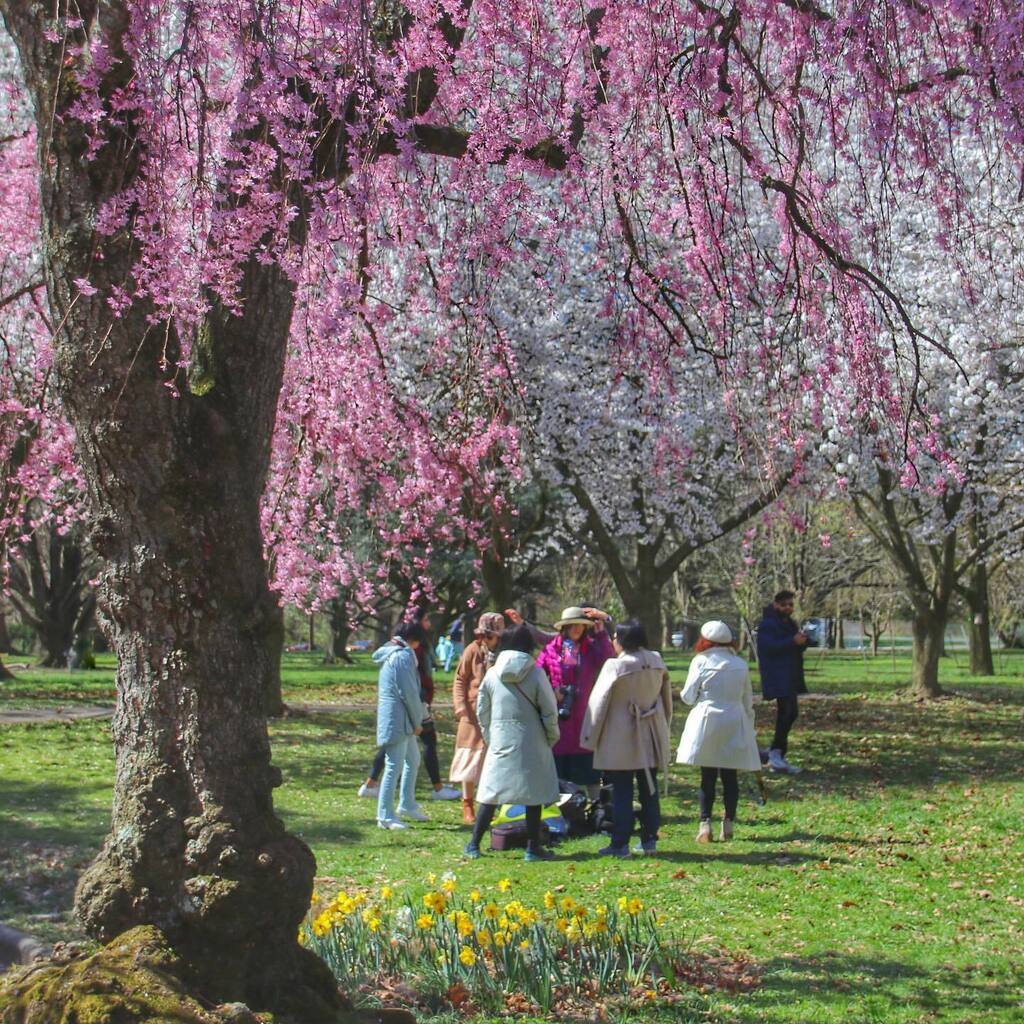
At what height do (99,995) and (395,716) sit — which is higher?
(395,716)

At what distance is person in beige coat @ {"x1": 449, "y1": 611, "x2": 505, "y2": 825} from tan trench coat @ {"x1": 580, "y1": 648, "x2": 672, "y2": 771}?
134 centimetres

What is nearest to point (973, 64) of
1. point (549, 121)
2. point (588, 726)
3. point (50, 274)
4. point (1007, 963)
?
point (549, 121)

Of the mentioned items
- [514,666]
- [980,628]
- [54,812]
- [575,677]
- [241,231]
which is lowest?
[54,812]

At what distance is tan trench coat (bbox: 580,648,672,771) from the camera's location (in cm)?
923

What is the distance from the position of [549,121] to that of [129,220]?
1720 mm

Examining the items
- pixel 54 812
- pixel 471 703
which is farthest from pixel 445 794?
pixel 54 812

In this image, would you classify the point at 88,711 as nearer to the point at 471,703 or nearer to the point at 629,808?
the point at 471,703

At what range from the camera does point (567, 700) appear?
1073 cm

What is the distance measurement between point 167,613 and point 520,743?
442 centimetres

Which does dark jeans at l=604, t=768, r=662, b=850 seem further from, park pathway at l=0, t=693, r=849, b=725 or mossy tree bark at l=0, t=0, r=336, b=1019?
park pathway at l=0, t=693, r=849, b=725

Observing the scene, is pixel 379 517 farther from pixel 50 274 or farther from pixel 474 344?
pixel 50 274

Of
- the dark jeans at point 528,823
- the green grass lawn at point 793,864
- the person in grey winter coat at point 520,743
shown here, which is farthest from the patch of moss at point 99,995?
the dark jeans at point 528,823

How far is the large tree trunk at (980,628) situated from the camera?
30.7 m

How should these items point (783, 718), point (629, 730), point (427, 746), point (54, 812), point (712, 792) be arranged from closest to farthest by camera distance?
1. point (629, 730)
2. point (712, 792)
3. point (54, 812)
4. point (427, 746)
5. point (783, 718)
